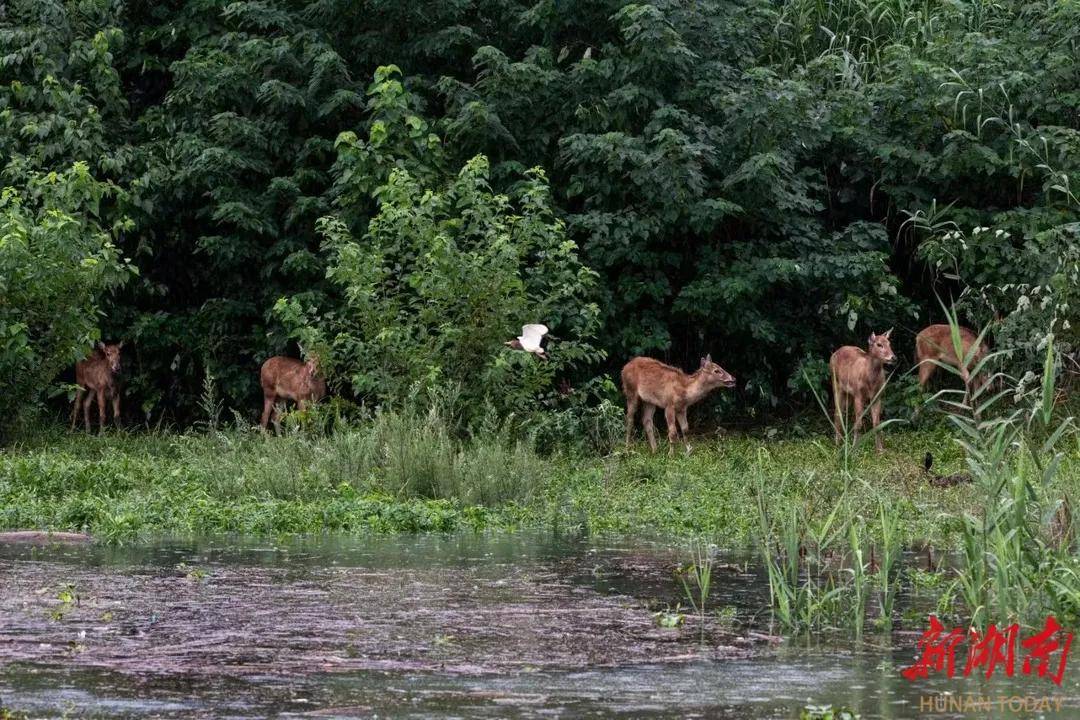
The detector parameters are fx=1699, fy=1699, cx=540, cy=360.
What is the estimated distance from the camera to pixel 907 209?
20.9 m

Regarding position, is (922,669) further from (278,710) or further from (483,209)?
(483,209)

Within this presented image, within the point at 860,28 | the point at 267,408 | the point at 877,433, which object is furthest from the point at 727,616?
the point at 860,28

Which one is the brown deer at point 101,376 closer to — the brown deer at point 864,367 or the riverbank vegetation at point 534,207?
the riverbank vegetation at point 534,207

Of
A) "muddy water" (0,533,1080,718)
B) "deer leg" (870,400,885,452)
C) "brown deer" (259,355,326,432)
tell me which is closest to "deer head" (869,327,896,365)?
"deer leg" (870,400,885,452)

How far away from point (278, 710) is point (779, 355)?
53.5 ft

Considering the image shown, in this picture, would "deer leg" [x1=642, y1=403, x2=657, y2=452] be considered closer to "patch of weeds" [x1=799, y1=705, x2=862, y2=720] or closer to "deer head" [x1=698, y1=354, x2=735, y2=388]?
"deer head" [x1=698, y1=354, x2=735, y2=388]

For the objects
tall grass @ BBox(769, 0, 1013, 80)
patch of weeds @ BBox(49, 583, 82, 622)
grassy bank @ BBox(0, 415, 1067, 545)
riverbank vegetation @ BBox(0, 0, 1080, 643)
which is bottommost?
patch of weeds @ BBox(49, 583, 82, 622)

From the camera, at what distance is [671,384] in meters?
19.3

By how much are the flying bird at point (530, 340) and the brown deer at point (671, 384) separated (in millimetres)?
2509

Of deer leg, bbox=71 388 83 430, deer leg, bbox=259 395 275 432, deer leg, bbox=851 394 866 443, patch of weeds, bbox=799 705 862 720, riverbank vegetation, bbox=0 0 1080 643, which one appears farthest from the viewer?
deer leg, bbox=71 388 83 430

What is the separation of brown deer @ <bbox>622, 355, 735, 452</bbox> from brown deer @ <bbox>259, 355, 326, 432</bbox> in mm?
3676

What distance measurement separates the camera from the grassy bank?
11.8 m

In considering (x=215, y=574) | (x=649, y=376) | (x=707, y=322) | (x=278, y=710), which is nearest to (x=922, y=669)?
(x=278, y=710)

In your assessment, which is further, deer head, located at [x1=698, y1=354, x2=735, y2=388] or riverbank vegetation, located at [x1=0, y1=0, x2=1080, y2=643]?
deer head, located at [x1=698, y1=354, x2=735, y2=388]
